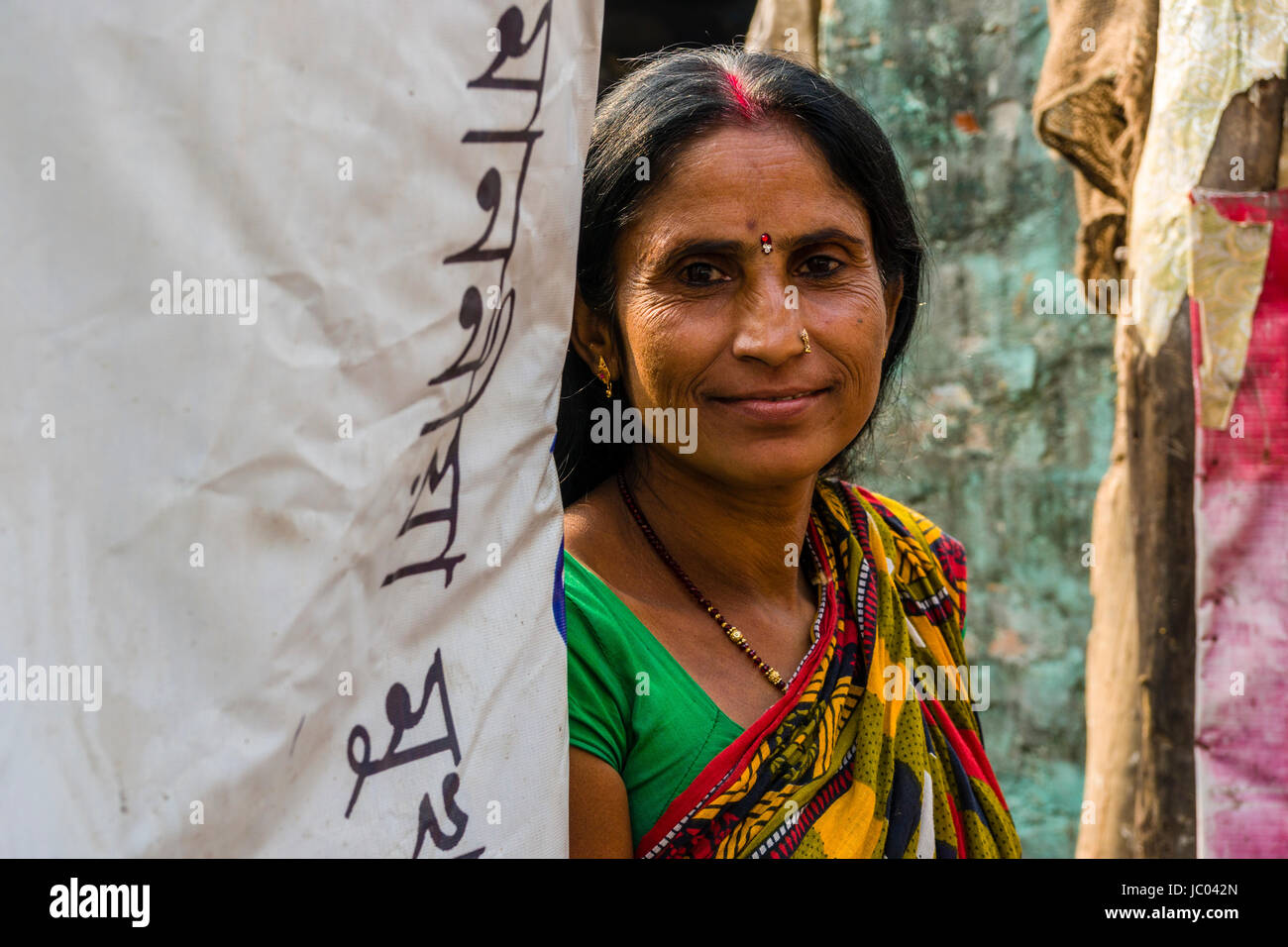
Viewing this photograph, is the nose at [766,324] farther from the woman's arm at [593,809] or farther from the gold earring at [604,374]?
the woman's arm at [593,809]

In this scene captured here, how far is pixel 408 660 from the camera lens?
3.43ft

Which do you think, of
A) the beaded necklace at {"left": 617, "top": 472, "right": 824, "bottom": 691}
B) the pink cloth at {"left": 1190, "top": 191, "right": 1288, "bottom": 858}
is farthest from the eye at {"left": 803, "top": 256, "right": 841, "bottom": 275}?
the pink cloth at {"left": 1190, "top": 191, "right": 1288, "bottom": 858}

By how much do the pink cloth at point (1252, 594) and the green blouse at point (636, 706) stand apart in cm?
134

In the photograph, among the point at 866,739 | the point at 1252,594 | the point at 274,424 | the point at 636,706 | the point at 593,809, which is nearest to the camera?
the point at 274,424

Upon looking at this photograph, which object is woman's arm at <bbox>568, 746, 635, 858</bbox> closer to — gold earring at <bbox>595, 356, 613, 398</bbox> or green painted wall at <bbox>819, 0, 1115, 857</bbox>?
gold earring at <bbox>595, 356, 613, 398</bbox>

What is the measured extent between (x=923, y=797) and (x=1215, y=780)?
104cm

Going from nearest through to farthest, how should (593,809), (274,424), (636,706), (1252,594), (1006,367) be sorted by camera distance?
1. (274,424)
2. (593,809)
3. (636,706)
4. (1252,594)
5. (1006,367)

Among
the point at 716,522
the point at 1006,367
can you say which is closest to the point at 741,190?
the point at 716,522

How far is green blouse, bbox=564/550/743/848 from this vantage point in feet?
4.78

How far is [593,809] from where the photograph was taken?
1.40 meters

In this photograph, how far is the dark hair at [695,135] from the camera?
1.58 m

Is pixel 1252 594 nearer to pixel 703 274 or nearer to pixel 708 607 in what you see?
pixel 708 607

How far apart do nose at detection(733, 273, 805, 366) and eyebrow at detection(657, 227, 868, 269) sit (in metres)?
0.04

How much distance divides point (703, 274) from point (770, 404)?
7.3 inches
